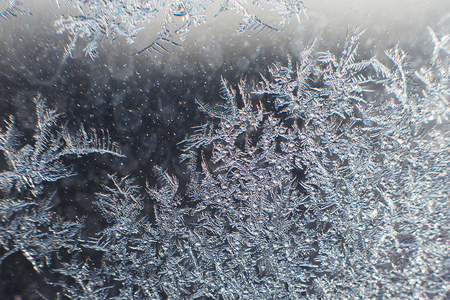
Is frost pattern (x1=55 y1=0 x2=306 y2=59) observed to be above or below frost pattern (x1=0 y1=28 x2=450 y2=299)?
above

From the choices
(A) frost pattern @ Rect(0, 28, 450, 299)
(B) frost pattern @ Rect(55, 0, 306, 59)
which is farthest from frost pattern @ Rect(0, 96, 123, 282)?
(B) frost pattern @ Rect(55, 0, 306, 59)

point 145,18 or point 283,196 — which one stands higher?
point 145,18

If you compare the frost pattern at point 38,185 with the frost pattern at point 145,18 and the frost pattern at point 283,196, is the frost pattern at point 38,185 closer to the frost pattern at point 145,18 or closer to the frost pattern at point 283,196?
the frost pattern at point 283,196

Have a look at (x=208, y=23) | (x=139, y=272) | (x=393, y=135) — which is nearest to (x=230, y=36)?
(x=208, y=23)

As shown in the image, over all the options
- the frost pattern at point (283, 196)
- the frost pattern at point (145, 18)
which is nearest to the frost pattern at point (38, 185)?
the frost pattern at point (283, 196)

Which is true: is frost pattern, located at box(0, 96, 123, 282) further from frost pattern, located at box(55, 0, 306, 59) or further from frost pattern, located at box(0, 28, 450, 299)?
frost pattern, located at box(55, 0, 306, 59)

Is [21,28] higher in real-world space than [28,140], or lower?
higher

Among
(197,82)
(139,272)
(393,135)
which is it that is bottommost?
(139,272)

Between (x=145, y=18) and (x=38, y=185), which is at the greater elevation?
(x=145, y=18)

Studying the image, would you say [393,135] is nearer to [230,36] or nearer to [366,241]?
[366,241]
